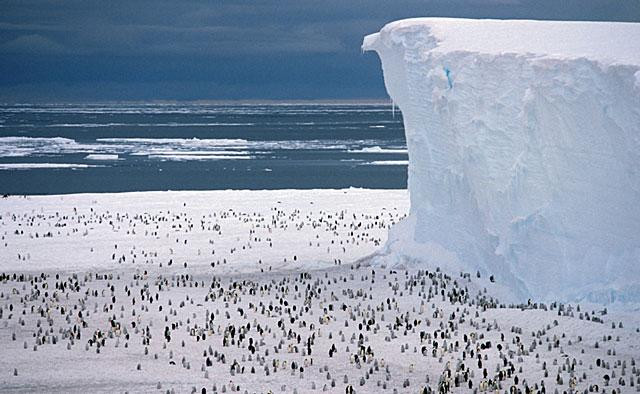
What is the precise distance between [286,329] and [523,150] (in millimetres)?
7622

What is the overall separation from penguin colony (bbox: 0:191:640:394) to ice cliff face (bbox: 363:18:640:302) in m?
1.01

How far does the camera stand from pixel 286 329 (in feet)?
68.7

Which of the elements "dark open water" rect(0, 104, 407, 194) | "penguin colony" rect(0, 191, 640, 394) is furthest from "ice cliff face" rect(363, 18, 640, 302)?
"dark open water" rect(0, 104, 407, 194)

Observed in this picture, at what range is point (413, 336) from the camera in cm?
2012

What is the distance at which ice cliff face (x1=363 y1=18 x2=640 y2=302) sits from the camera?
839 inches

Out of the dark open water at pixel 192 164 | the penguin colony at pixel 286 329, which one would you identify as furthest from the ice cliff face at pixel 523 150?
the dark open water at pixel 192 164

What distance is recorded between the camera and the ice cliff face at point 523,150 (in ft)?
69.9

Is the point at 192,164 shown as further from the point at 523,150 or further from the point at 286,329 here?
the point at 286,329

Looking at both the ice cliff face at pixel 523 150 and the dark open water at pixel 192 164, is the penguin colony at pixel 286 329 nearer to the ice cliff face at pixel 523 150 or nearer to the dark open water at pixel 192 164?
the ice cliff face at pixel 523 150

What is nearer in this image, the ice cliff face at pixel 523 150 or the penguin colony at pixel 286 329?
the penguin colony at pixel 286 329

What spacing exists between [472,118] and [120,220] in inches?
836

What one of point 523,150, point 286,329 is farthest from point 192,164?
point 286,329

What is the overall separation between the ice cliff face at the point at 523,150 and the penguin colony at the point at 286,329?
1013 millimetres

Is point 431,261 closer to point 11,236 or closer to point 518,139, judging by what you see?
point 518,139
